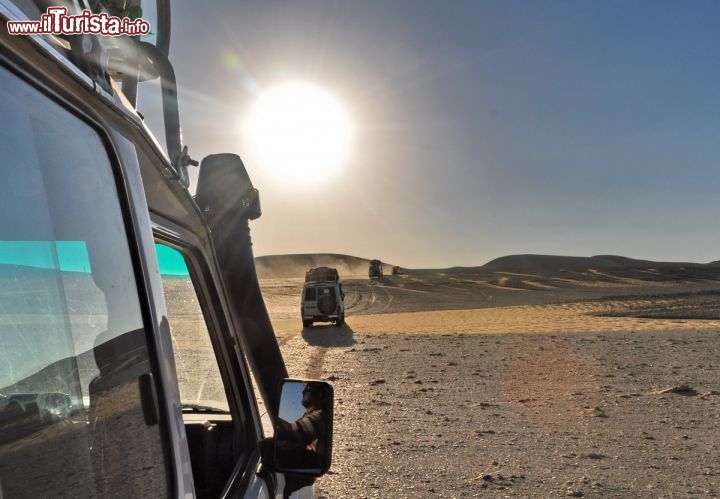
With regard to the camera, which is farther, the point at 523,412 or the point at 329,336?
the point at 329,336

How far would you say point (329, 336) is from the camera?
23.4 metres

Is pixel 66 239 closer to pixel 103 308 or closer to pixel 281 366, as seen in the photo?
pixel 103 308

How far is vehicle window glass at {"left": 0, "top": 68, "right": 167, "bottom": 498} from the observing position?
3.14 ft

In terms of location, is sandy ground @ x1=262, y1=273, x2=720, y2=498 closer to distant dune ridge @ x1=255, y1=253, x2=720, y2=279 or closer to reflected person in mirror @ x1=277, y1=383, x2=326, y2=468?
reflected person in mirror @ x1=277, y1=383, x2=326, y2=468

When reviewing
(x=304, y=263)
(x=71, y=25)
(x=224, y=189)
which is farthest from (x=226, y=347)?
(x=304, y=263)

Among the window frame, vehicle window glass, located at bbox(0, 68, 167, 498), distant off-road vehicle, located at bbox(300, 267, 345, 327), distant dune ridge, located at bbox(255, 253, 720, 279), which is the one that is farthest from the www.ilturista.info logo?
distant dune ridge, located at bbox(255, 253, 720, 279)

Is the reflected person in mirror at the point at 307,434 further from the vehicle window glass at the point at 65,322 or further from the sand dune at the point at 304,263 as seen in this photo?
the sand dune at the point at 304,263

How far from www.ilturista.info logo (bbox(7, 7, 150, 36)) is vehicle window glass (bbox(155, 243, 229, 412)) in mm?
566

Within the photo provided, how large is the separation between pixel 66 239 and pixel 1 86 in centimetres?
29

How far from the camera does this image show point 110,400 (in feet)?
3.75

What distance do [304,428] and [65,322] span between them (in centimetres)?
115

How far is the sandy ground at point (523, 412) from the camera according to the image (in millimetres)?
6160

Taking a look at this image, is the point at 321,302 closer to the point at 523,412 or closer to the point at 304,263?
the point at 523,412

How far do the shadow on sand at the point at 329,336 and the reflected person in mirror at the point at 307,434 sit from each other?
17618mm
